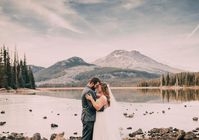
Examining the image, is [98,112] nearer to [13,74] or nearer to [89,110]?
[89,110]

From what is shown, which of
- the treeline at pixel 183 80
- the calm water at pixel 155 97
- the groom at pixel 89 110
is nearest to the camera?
the groom at pixel 89 110

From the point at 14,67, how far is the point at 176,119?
9383cm

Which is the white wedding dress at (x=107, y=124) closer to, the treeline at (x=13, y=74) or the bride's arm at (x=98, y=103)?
the bride's arm at (x=98, y=103)

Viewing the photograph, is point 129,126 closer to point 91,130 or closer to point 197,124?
point 197,124

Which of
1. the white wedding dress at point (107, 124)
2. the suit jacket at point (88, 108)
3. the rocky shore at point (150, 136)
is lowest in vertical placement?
the rocky shore at point (150, 136)

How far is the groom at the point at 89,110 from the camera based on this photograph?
13.5 metres

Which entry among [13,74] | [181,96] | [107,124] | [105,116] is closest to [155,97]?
[181,96]

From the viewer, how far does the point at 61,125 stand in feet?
107

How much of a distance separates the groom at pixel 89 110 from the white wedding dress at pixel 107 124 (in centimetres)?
20

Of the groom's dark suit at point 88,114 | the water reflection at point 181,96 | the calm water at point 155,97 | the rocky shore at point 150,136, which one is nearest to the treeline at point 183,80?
the calm water at point 155,97

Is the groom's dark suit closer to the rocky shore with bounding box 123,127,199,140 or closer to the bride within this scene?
the bride

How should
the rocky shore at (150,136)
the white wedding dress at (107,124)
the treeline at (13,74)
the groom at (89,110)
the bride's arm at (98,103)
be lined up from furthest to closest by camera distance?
1. the treeline at (13,74)
2. the rocky shore at (150,136)
3. the white wedding dress at (107,124)
4. the bride's arm at (98,103)
5. the groom at (89,110)

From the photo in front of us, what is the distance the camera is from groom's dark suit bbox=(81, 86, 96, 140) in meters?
13.5

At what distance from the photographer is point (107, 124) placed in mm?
14305
